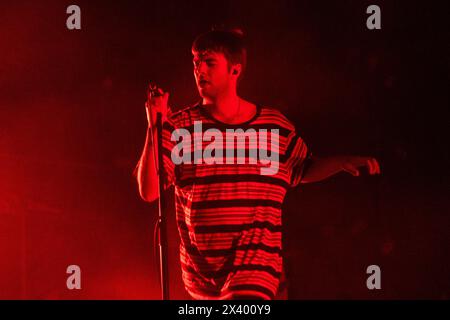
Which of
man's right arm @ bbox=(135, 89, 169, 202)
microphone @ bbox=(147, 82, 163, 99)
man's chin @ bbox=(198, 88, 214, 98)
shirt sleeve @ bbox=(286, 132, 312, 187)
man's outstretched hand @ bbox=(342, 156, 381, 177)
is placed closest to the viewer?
microphone @ bbox=(147, 82, 163, 99)

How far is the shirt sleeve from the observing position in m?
3.49

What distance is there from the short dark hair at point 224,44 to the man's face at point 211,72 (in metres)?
0.02

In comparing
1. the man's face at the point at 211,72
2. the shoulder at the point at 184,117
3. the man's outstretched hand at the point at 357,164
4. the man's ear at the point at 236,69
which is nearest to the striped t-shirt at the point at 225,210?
the shoulder at the point at 184,117

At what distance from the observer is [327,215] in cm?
398

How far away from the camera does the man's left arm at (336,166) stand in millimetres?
3287

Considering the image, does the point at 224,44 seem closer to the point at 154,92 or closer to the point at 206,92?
the point at 206,92

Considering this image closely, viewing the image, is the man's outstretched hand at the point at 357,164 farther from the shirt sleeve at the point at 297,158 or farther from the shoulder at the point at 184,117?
the shoulder at the point at 184,117

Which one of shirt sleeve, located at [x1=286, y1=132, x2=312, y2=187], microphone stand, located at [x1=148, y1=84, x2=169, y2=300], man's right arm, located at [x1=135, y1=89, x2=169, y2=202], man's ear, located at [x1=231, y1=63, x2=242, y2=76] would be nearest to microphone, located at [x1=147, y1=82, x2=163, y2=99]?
microphone stand, located at [x1=148, y1=84, x2=169, y2=300]

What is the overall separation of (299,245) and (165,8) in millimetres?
1646

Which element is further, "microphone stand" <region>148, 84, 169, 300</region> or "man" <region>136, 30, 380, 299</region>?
"man" <region>136, 30, 380, 299</region>

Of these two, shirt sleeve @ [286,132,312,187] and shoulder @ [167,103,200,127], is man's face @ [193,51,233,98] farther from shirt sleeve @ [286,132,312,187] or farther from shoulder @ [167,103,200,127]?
shirt sleeve @ [286,132,312,187]

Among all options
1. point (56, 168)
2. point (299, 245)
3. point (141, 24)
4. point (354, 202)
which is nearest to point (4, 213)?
point (56, 168)

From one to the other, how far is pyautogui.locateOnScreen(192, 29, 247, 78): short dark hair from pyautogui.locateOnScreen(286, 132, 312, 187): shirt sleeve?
1.56 ft
